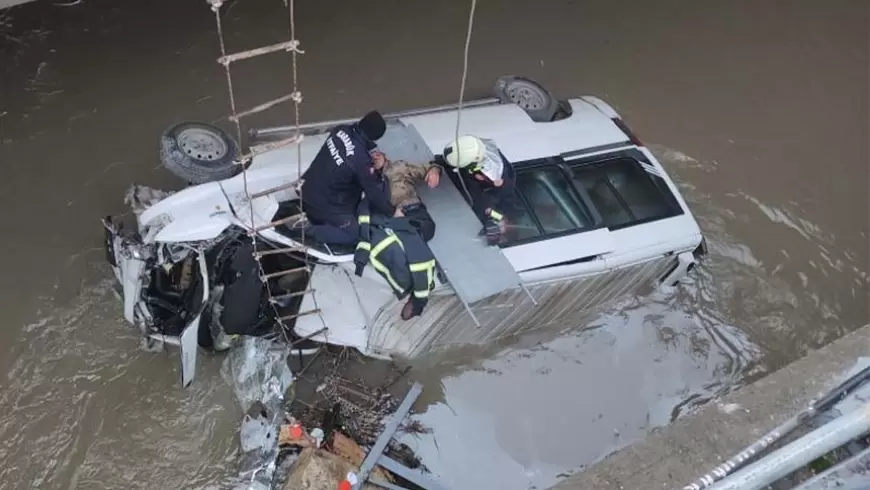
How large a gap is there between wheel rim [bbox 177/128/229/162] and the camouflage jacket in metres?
1.36

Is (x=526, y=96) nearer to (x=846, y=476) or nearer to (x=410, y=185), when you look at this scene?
(x=410, y=185)

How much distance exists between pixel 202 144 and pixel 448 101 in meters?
3.50

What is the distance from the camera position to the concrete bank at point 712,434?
4539 millimetres

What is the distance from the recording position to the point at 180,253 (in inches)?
238

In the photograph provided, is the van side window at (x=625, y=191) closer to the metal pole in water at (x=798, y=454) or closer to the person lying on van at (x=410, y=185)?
the person lying on van at (x=410, y=185)

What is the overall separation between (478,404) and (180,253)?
2.83 m

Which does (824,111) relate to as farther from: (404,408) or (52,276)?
(52,276)

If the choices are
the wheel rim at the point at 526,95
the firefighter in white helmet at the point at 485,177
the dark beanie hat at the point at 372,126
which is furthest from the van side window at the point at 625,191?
the dark beanie hat at the point at 372,126

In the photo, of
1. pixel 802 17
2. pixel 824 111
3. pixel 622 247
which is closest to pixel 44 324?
pixel 622 247

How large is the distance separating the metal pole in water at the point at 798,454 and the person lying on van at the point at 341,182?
3.15 meters

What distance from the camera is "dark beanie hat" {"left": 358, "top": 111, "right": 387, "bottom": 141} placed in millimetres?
6098

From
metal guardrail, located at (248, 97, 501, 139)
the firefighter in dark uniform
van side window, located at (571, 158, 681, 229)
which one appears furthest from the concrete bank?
metal guardrail, located at (248, 97, 501, 139)

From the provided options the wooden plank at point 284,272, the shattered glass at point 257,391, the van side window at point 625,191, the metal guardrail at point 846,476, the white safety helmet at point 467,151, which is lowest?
the shattered glass at point 257,391

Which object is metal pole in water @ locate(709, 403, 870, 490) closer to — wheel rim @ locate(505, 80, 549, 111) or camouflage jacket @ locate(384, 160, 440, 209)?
camouflage jacket @ locate(384, 160, 440, 209)
